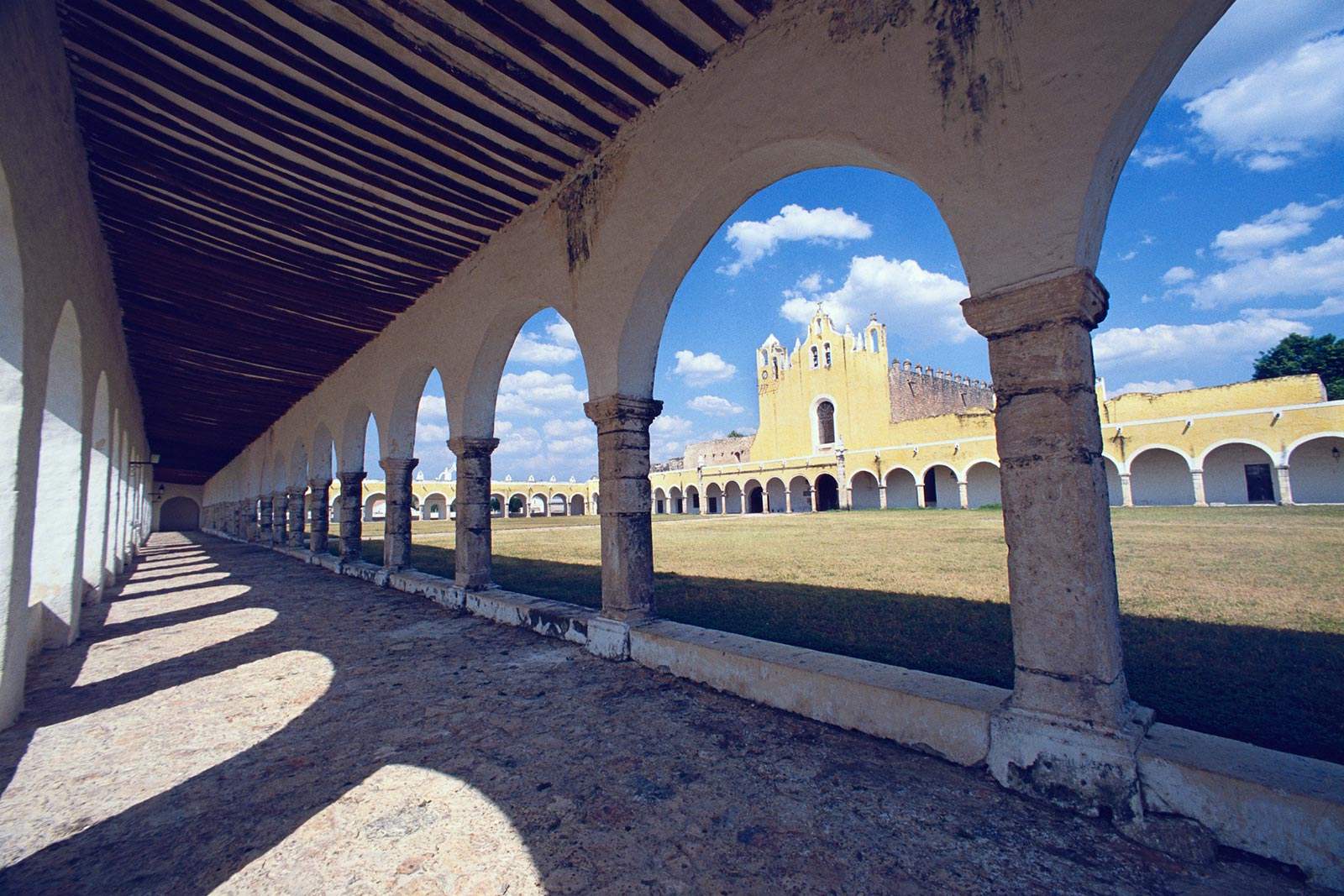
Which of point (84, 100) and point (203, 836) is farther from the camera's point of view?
point (84, 100)


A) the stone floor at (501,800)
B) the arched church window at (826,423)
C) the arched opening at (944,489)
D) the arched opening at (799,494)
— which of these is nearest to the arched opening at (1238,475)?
the arched opening at (944,489)

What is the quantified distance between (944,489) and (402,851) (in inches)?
1199

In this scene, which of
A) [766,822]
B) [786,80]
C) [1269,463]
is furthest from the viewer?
[1269,463]

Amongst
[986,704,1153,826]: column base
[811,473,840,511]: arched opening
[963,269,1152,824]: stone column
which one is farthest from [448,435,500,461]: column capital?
[811,473,840,511]: arched opening

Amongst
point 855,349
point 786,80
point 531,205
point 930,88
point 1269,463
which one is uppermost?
point 855,349

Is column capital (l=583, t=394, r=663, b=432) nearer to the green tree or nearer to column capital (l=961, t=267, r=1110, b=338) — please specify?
column capital (l=961, t=267, r=1110, b=338)

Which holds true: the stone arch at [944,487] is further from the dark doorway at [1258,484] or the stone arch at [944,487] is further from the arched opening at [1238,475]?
the dark doorway at [1258,484]

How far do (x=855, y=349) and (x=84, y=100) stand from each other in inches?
1288

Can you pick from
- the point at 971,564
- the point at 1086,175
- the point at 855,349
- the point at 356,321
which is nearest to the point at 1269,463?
the point at 855,349

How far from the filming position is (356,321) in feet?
27.2

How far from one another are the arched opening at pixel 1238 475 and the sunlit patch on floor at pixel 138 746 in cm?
2855

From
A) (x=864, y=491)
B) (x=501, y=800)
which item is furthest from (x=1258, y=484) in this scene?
(x=501, y=800)

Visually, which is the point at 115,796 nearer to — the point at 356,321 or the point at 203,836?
the point at 203,836

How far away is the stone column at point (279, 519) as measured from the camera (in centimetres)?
1453
